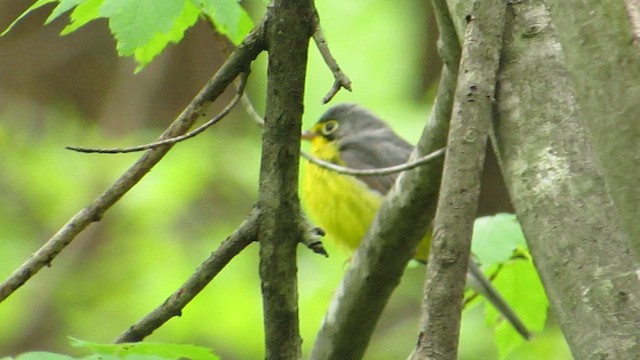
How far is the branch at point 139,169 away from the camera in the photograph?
1.82m

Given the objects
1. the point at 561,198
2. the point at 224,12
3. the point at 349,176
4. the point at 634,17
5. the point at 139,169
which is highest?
the point at 224,12

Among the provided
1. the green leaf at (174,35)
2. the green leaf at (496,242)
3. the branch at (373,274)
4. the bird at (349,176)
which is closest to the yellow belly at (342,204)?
the bird at (349,176)

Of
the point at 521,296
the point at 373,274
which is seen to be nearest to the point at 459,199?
the point at 373,274

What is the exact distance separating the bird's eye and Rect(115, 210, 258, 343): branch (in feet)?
14.7

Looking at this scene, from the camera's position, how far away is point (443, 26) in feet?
6.67

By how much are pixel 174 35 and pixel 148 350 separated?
1379 millimetres

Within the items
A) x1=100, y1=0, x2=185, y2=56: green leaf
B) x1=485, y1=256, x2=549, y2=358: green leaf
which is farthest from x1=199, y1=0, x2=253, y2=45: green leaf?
x1=485, y1=256, x2=549, y2=358: green leaf

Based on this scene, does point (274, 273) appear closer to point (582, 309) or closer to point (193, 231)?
point (582, 309)

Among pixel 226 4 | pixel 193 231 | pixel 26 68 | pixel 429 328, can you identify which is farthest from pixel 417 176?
pixel 26 68

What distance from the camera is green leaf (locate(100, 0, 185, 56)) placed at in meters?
2.25

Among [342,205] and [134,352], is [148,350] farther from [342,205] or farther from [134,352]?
[342,205]

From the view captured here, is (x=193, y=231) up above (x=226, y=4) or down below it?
below

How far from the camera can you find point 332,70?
1848mm

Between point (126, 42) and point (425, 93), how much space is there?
648 cm
